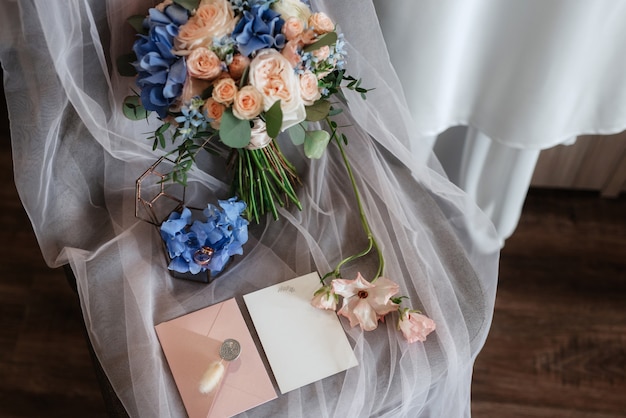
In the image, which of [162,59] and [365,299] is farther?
[365,299]

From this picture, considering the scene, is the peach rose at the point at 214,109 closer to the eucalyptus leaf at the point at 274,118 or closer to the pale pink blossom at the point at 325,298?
the eucalyptus leaf at the point at 274,118

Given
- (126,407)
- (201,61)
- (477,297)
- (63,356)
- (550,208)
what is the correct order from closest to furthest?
(201,61), (126,407), (477,297), (63,356), (550,208)

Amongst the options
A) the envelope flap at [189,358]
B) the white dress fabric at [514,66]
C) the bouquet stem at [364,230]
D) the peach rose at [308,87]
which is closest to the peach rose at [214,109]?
the peach rose at [308,87]

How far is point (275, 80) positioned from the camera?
0.80 m

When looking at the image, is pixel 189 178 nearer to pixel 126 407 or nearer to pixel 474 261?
pixel 126 407

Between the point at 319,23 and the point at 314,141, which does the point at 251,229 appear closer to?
the point at 314,141

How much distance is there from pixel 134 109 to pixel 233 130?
7.4 inches

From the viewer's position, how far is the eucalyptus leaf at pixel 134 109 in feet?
3.01

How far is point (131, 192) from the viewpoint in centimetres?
106

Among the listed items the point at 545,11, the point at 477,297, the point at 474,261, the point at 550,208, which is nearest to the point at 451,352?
the point at 477,297

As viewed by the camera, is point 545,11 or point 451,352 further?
point 545,11

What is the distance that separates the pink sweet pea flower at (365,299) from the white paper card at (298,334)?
0.10 feet

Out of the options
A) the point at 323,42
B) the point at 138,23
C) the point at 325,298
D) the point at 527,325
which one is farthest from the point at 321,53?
the point at 527,325

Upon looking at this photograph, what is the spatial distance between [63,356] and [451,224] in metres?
0.99
